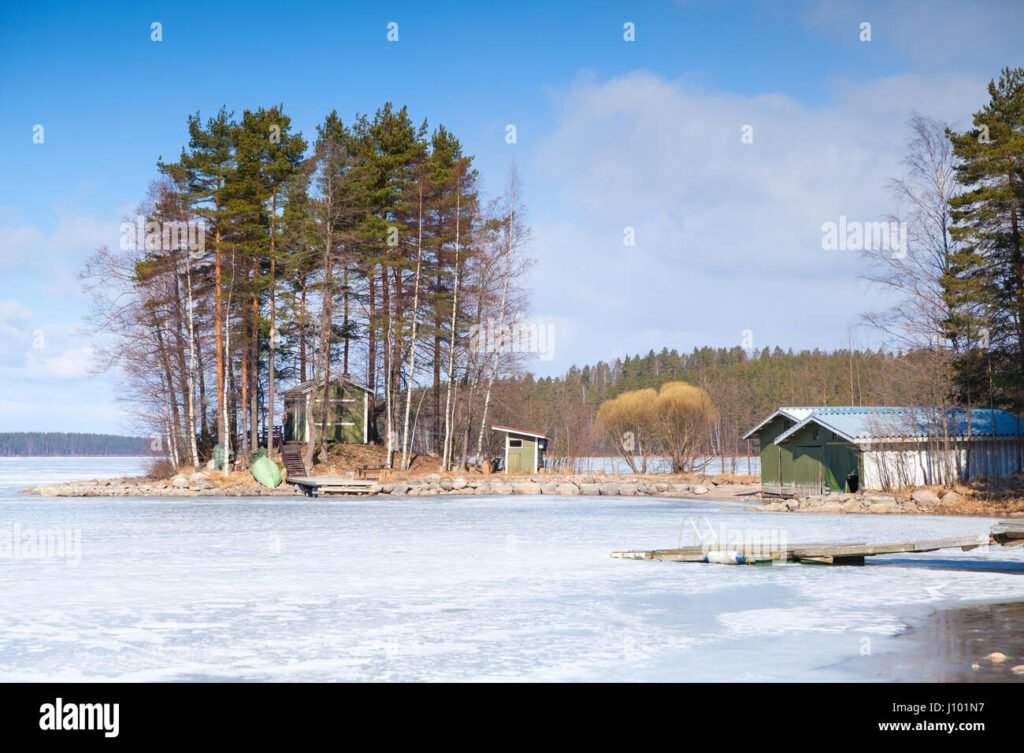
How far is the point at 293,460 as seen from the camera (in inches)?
1502

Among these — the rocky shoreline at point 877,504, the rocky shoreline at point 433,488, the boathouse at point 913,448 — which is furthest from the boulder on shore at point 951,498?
the rocky shoreline at point 433,488

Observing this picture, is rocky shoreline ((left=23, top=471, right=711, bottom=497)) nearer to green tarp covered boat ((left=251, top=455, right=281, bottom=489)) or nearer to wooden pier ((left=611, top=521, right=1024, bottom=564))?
green tarp covered boat ((left=251, top=455, right=281, bottom=489))

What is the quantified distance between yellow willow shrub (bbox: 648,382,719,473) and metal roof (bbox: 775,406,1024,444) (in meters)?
16.3

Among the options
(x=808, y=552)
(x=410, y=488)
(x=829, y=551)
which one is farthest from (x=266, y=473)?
(x=829, y=551)

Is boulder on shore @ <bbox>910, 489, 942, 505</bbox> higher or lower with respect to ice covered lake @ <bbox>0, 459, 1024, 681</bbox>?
lower

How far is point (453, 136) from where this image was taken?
44156 mm

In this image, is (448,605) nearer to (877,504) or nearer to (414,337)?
(877,504)

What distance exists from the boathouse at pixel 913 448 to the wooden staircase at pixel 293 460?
20.2 metres

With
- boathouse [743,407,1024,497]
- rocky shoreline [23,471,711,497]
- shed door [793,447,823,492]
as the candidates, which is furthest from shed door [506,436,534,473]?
boathouse [743,407,1024,497]

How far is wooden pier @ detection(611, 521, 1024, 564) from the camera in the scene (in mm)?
13938

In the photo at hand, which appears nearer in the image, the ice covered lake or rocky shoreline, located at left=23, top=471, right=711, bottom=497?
the ice covered lake
